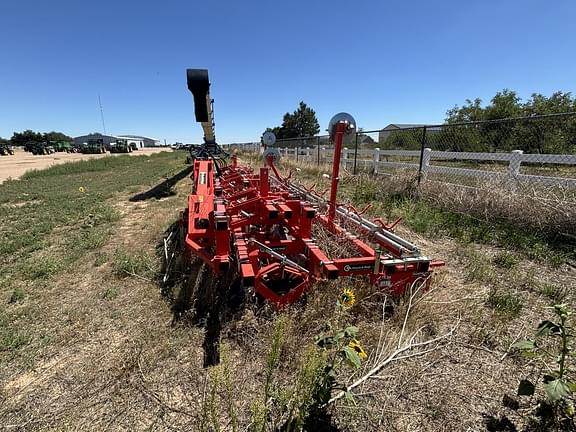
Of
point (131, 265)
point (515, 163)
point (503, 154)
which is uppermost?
point (503, 154)

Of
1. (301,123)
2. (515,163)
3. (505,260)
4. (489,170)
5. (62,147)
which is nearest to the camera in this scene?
(505,260)

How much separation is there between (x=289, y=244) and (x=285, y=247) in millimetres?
52

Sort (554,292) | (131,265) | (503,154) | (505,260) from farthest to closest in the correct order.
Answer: (503,154), (131,265), (505,260), (554,292)

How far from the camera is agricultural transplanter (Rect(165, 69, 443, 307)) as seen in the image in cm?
261

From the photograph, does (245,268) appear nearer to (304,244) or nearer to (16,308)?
(304,244)

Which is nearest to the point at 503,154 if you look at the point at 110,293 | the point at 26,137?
the point at 110,293

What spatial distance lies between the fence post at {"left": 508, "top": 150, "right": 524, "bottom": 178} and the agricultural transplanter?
3858mm

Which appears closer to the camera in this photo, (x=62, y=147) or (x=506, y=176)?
(x=506, y=176)

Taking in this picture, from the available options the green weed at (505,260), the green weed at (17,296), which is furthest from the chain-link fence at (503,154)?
the green weed at (17,296)

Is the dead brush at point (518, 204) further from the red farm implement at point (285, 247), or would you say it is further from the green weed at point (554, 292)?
the red farm implement at point (285, 247)

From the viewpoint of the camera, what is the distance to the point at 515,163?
19.1 feet

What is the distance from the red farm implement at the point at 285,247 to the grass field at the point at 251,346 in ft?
0.87

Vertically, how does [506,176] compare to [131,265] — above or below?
above

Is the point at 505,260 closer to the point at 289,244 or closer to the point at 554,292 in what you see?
the point at 554,292
